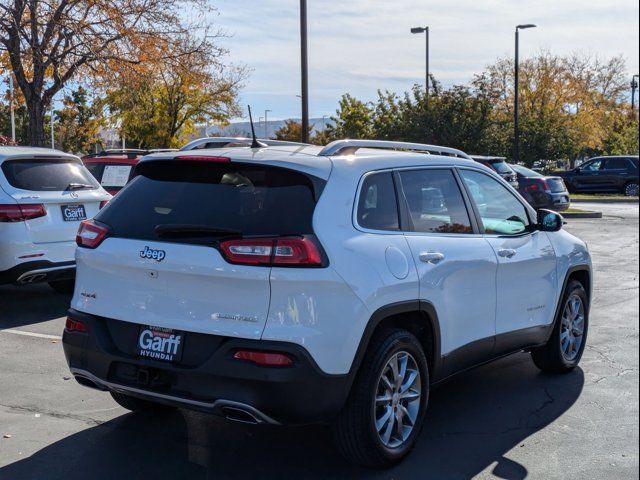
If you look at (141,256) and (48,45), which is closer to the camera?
(141,256)

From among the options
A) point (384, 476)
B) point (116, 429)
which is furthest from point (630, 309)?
point (116, 429)

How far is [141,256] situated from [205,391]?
2.66 feet

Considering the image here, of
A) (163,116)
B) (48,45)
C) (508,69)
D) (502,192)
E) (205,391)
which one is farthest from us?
(508,69)

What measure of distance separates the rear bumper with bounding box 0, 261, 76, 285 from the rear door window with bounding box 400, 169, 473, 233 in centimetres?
492

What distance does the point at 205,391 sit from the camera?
400cm

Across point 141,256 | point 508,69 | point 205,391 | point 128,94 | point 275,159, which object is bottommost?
point 205,391

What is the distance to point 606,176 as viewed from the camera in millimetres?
33656

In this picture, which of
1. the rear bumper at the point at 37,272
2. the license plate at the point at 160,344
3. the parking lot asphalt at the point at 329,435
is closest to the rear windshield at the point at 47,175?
the rear bumper at the point at 37,272

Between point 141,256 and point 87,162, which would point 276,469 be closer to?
point 141,256

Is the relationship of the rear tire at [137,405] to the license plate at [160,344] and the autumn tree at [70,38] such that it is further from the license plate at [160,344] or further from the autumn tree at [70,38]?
the autumn tree at [70,38]

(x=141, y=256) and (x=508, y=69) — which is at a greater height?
(x=508, y=69)

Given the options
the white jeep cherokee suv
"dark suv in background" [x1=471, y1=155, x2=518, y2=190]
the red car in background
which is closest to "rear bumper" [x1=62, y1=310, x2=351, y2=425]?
the white jeep cherokee suv

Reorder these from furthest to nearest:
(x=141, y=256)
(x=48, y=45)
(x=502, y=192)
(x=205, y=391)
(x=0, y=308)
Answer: (x=48, y=45), (x=0, y=308), (x=502, y=192), (x=141, y=256), (x=205, y=391)

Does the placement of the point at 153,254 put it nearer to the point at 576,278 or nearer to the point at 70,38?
the point at 576,278
